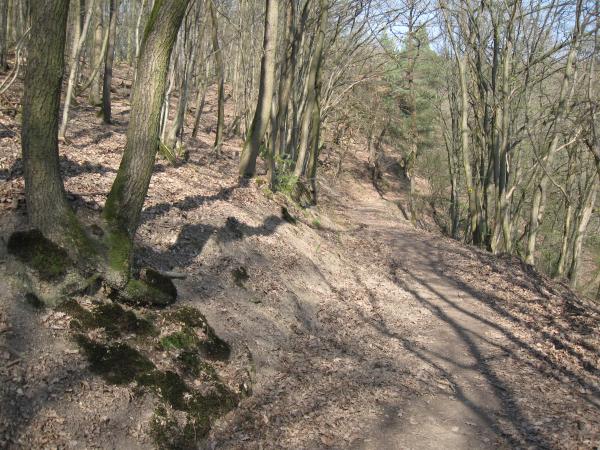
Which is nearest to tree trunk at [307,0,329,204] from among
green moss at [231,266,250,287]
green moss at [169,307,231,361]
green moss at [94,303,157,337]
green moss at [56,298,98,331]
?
green moss at [231,266,250,287]

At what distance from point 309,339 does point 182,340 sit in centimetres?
233

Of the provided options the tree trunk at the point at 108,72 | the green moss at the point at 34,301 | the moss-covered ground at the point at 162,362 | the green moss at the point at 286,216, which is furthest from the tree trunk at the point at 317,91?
the green moss at the point at 34,301

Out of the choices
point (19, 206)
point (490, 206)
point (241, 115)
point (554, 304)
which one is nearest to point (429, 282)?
point (554, 304)

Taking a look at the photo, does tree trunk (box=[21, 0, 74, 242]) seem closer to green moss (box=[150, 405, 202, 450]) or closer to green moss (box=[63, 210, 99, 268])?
green moss (box=[63, 210, 99, 268])

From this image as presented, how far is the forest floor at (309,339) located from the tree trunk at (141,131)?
1.67ft

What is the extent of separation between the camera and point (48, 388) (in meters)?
4.06

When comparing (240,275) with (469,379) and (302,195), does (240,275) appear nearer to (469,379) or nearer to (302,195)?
(469,379)

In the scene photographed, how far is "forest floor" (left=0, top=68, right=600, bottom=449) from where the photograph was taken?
4.29 metres

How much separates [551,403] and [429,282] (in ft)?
18.4

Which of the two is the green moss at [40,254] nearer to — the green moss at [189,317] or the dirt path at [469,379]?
the green moss at [189,317]

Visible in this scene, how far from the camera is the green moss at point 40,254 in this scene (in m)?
4.77

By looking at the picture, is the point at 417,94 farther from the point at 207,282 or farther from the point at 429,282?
the point at 207,282

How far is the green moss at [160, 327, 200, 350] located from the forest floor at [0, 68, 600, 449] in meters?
0.51

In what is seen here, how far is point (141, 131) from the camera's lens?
5.33 metres
